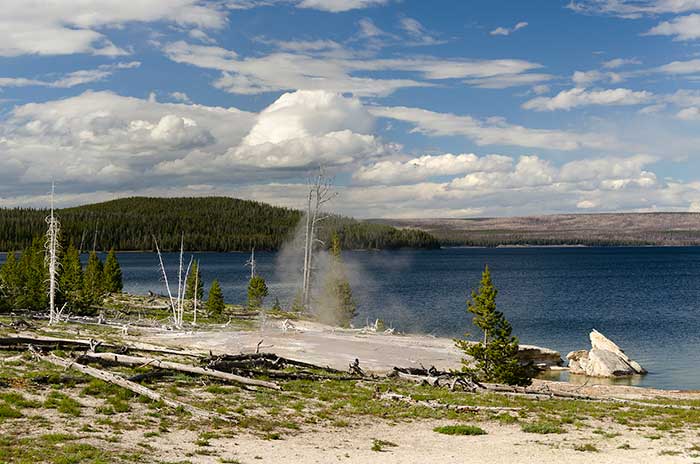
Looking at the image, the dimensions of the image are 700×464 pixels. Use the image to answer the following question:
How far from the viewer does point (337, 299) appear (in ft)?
238

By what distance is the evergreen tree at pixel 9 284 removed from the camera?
175 feet

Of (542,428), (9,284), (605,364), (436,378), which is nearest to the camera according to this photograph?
(542,428)

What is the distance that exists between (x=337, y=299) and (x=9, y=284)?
33319 millimetres

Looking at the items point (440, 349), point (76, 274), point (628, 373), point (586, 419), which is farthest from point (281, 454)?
point (76, 274)

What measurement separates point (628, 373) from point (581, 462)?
113ft

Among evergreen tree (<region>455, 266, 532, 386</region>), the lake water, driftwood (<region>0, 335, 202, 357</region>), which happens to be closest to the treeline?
driftwood (<region>0, 335, 202, 357</region>)

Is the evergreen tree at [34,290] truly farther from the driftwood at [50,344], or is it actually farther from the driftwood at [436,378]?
the driftwood at [436,378]

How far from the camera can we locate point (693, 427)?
70.8 ft

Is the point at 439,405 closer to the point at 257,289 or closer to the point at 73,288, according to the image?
the point at 73,288

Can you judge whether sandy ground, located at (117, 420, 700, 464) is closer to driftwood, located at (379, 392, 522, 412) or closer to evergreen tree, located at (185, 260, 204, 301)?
driftwood, located at (379, 392, 522, 412)

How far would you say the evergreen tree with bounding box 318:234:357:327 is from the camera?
2813 inches

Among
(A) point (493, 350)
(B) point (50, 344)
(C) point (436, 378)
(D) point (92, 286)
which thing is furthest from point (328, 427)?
(D) point (92, 286)

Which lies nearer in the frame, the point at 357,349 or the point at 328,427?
the point at 328,427

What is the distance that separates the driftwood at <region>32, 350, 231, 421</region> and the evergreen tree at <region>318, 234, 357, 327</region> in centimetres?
4663
